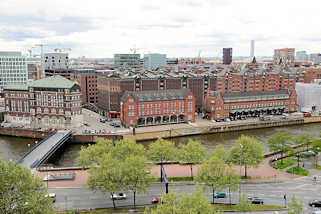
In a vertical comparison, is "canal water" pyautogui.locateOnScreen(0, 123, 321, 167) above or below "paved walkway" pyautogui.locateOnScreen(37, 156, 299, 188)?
below

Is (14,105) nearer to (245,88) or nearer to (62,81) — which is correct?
(62,81)

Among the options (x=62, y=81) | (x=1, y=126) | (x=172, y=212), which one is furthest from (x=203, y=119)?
(x=172, y=212)

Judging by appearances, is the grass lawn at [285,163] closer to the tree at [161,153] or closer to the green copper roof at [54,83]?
the tree at [161,153]

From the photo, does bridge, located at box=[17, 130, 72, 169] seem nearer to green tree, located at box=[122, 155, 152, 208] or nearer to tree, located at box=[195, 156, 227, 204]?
green tree, located at box=[122, 155, 152, 208]

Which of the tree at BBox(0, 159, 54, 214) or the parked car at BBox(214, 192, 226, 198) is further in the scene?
the parked car at BBox(214, 192, 226, 198)

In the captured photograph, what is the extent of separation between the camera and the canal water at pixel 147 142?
77.1 meters

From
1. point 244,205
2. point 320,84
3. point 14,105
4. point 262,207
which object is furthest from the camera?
point 320,84

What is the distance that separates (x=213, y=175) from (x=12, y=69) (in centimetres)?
15828

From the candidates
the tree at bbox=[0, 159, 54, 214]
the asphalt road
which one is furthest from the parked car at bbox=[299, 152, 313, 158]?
the tree at bbox=[0, 159, 54, 214]

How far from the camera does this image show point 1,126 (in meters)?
101

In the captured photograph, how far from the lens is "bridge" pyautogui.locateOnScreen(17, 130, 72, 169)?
216 ft

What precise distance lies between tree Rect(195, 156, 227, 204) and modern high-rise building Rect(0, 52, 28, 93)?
153 metres

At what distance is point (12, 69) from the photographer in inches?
6752

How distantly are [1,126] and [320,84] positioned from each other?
13399 centimetres
